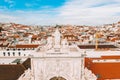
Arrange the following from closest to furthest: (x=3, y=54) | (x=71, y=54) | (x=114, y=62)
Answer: (x=71, y=54) < (x=114, y=62) < (x=3, y=54)

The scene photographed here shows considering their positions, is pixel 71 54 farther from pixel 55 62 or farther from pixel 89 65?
pixel 89 65

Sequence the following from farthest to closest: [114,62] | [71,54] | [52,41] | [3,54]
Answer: [3,54]
[114,62]
[52,41]
[71,54]

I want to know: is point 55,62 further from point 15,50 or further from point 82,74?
point 15,50

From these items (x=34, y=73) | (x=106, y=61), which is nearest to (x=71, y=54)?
(x=34, y=73)

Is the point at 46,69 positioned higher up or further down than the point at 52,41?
further down

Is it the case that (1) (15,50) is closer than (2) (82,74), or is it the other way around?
(2) (82,74)

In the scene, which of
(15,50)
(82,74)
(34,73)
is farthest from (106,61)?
(15,50)

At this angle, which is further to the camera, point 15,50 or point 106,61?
point 15,50

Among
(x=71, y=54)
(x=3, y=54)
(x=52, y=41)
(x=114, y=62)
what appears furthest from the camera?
(x=3, y=54)

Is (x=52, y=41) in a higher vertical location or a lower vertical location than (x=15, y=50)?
higher
